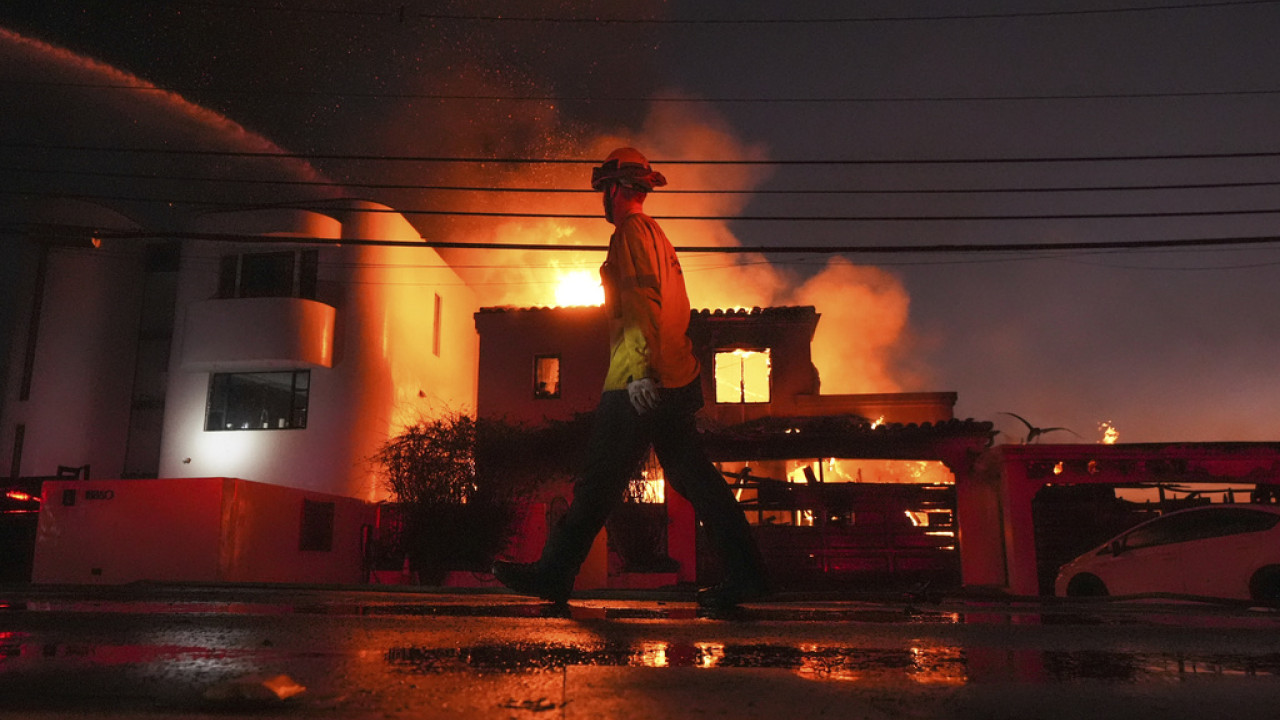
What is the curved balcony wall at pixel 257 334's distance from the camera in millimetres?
22000

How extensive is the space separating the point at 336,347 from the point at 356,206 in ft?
12.0

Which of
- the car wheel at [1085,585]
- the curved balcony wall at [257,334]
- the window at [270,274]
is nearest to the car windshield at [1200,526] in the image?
the car wheel at [1085,585]

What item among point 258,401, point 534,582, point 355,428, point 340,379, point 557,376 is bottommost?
point 534,582

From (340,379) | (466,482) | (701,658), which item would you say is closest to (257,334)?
(340,379)

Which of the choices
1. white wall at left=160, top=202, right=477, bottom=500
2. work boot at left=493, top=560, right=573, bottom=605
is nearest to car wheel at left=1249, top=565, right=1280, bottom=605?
work boot at left=493, top=560, right=573, bottom=605

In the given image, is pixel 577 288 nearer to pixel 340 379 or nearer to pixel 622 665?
pixel 340 379

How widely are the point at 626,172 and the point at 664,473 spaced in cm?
130

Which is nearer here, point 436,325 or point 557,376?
point 557,376

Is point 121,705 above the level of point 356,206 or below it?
below

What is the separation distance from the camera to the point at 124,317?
1049 inches

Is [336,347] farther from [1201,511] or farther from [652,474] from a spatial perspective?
[1201,511]

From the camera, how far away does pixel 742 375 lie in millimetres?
24125

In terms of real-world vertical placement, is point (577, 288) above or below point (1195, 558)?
above

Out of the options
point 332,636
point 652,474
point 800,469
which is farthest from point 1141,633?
point 800,469
